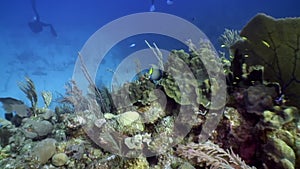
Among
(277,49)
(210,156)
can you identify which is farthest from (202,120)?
(277,49)

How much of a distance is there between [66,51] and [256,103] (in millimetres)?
28453

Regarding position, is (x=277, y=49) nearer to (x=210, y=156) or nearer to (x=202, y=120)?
Answer: (x=202, y=120)

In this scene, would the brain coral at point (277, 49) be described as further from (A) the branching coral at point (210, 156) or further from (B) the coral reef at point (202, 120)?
(A) the branching coral at point (210, 156)

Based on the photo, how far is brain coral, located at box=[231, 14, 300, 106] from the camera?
319 cm

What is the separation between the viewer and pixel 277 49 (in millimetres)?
3340

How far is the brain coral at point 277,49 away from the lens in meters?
3.19

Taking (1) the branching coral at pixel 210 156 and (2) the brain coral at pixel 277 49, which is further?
(2) the brain coral at pixel 277 49

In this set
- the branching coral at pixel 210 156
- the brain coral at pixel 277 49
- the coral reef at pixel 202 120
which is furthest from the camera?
the brain coral at pixel 277 49

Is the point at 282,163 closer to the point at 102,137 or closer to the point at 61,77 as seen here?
the point at 102,137

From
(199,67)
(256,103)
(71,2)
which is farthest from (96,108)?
(71,2)

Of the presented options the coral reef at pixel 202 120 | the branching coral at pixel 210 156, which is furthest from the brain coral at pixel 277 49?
the branching coral at pixel 210 156

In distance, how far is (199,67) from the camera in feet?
12.4

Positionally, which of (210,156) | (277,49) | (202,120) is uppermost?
(277,49)

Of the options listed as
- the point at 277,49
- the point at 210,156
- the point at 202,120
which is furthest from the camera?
the point at 202,120
